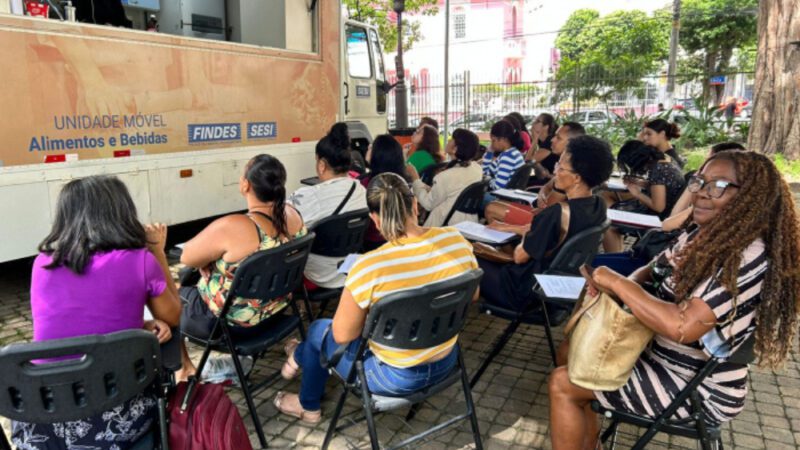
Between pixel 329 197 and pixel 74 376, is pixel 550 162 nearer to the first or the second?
pixel 329 197

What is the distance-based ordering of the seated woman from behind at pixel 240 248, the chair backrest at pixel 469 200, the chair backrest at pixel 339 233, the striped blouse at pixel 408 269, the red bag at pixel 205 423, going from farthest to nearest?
the chair backrest at pixel 469 200 < the chair backrest at pixel 339 233 < the seated woman from behind at pixel 240 248 < the striped blouse at pixel 408 269 < the red bag at pixel 205 423

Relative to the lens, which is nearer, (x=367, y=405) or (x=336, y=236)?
(x=367, y=405)

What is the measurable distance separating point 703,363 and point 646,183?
2.86m

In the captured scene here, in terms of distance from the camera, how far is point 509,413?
3.02m

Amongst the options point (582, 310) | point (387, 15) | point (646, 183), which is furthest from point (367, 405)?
point (387, 15)

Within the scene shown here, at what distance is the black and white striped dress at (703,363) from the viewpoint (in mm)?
1845

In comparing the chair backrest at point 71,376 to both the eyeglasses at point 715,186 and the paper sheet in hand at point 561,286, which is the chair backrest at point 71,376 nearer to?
the paper sheet in hand at point 561,286

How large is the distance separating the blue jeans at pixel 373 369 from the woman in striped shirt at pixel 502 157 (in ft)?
11.0

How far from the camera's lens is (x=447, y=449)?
8.89ft

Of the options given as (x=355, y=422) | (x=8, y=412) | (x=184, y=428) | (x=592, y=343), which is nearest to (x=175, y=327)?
(x=184, y=428)

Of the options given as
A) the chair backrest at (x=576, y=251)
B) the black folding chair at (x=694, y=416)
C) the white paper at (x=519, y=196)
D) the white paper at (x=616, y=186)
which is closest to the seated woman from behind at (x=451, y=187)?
the white paper at (x=519, y=196)

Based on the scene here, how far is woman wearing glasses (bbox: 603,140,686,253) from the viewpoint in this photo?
4426 mm

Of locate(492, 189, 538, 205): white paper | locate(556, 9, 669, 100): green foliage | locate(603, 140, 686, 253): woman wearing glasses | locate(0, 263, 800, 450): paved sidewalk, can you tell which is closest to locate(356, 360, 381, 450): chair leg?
locate(0, 263, 800, 450): paved sidewalk

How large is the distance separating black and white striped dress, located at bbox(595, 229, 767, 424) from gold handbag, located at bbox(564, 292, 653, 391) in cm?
13
